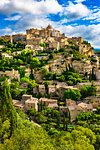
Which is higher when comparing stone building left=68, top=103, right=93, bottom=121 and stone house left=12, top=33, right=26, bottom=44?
stone house left=12, top=33, right=26, bottom=44

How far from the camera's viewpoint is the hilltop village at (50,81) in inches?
943

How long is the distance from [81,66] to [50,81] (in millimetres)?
11635

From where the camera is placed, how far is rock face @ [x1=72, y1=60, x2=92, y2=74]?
3806 cm

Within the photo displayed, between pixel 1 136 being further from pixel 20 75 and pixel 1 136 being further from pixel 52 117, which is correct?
pixel 20 75

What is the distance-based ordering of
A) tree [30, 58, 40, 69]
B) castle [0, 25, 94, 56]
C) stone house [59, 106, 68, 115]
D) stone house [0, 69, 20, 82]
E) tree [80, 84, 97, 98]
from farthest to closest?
castle [0, 25, 94, 56]
tree [30, 58, 40, 69]
stone house [0, 69, 20, 82]
tree [80, 84, 97, 98]
stone house [59, 106, 68, 115]

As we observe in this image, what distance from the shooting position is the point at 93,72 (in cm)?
3559

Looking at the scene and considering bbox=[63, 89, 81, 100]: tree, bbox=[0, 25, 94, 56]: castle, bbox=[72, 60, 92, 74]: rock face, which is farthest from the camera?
bbox=[0, 25, 94, 56]: castle

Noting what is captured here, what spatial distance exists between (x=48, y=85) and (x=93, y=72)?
44.2 ft

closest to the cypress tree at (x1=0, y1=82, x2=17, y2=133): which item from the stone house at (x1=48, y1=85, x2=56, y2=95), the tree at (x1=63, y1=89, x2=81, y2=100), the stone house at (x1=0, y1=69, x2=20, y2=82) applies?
the tree at (x1=63, y1=89, x2=81, y2=100)

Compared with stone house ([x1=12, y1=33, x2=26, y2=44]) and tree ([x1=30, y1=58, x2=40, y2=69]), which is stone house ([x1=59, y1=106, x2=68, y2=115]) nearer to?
tree ([x1=30, y1=58, x2=40, y2=69])

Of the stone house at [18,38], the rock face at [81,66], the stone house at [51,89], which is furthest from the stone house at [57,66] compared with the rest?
the stone house at [18,38]

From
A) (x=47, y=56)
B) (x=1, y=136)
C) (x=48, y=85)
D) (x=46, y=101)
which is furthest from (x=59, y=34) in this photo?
(x=1, y=136)

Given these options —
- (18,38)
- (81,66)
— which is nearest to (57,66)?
(81,66)

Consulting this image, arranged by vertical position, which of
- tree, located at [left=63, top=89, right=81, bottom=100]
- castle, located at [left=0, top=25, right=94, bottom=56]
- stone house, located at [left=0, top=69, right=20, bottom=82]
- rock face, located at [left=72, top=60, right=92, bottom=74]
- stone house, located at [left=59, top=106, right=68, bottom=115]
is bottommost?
stone house, located at [left=59, top=106, right=68, bottom=115]
